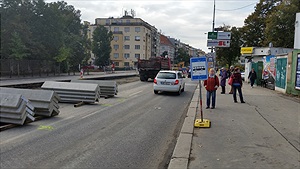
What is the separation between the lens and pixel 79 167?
199 inches

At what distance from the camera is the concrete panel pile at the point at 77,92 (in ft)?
42.2

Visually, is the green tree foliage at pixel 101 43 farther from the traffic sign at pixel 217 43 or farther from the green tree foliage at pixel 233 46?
the traffic sign at pixel 217 43

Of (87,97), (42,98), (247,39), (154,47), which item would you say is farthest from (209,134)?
(154,47)

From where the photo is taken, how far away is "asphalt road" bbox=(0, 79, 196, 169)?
5357mm

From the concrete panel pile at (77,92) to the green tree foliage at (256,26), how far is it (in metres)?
39.8

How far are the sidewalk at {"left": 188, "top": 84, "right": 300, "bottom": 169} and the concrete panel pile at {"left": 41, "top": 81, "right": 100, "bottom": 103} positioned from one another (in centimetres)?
512

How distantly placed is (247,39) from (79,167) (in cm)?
4731

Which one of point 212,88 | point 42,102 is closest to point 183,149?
point 42,102

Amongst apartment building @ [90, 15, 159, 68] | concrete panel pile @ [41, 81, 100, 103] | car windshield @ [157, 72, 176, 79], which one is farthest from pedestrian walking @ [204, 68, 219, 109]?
apartment building @ [90, 15, 159, 68]

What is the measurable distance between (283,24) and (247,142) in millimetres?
33778

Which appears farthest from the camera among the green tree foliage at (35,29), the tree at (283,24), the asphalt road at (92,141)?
the green tree foliage at (35,29)

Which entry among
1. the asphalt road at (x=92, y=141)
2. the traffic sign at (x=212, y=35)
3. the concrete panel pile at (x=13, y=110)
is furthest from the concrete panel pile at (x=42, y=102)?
the traffic sign at (x=212, y=35)

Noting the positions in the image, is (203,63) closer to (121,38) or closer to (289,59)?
(289,59)

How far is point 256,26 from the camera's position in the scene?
157ft
